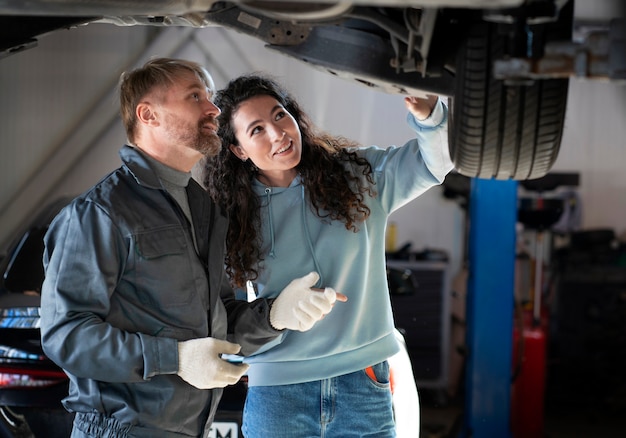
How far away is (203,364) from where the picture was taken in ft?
6.02

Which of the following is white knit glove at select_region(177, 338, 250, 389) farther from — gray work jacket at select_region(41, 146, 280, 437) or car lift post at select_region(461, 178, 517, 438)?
car lift post at select_region(461, 178, 517, 438)

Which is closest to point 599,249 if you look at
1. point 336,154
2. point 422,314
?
point 422,314

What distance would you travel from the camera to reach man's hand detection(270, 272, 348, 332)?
6.67 ft

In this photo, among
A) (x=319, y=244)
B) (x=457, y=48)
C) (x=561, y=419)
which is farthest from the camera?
(x=561, y=419)

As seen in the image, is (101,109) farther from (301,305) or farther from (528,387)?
(301,305)

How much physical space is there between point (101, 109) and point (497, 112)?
18.8 feet

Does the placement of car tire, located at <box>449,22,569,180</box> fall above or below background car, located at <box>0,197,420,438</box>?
above

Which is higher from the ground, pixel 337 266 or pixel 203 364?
pixel 337 266

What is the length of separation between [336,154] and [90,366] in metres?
0.96

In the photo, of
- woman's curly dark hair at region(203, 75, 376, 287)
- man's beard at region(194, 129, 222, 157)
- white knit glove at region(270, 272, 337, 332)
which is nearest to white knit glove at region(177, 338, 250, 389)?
white knit glove at region(270, 272, 337, 332)

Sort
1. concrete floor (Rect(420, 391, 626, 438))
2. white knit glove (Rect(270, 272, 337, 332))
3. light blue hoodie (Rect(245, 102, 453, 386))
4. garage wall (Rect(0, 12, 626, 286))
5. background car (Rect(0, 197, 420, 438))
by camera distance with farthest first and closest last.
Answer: garage wall (Rect(0, 12, 626, 286)) < concrete floor (Rect(420, 391, 626, 438)) < background car (Rect(0, 197, 420, 438)) < light blue hoodie (Rect(245, 102, 453, 386)) < white knit glove (Rect(270, 272, 337, 332))

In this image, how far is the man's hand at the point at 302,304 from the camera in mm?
2033

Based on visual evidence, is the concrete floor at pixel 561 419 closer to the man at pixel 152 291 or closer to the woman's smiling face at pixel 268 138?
the woman's smiling face at pixel 268 138

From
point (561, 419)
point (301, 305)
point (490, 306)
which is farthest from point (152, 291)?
point (561, 419)
